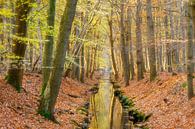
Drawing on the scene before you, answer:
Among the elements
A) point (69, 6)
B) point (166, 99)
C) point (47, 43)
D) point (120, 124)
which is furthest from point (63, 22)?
point (166, 99)

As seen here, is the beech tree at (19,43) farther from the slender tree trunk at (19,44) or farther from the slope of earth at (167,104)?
the slope of earth at (167,104)

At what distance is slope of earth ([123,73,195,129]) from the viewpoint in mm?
12893

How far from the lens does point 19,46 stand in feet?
49.9

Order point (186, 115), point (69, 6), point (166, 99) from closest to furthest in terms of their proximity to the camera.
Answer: point (69, 6)
point (186, 115)
point (166, 99)

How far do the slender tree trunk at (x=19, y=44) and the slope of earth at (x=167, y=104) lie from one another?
655 cm

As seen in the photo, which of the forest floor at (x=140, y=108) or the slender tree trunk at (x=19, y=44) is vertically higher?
the slender tree trunk at (x=19, y=44)

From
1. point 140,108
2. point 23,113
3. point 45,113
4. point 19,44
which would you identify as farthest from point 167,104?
point 19,44

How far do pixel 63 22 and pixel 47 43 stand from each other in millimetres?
3465

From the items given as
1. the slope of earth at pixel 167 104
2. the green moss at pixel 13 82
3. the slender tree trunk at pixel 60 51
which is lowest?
the slope of earth at pixel 167 104

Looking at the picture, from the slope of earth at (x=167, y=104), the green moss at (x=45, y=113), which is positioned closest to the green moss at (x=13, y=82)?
the green moss at (x=45, y=113)

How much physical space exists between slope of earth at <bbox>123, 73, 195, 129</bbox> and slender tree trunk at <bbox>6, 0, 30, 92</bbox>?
6551 millimetres

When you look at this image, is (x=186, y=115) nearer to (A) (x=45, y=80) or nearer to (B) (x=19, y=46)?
(A) (x=45, y=80)

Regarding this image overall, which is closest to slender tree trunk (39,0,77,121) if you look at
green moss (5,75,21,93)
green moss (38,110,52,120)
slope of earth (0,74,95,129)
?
green moss (38,110,52,120)

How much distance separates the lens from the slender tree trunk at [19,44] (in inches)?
588
